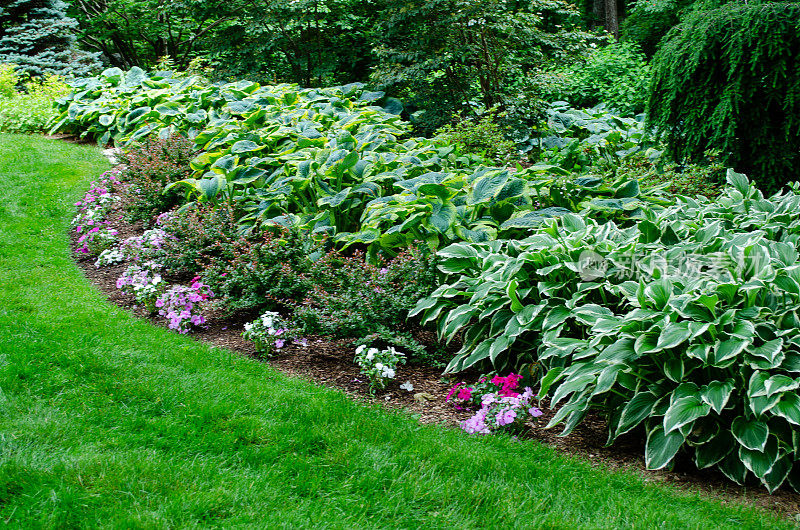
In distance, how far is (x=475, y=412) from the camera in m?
3.31

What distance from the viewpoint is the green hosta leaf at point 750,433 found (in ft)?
8.25

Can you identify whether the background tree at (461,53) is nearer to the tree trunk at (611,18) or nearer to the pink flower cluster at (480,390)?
the pink flower cluster at (480,390)

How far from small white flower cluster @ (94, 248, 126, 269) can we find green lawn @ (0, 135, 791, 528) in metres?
1.55

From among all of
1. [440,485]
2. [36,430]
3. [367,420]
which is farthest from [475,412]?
[36,430]

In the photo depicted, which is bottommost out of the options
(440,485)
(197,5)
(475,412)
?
(475,412)

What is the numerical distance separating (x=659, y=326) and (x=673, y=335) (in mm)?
111

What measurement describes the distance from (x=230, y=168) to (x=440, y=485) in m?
4.35

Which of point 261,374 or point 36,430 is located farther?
point 261,374

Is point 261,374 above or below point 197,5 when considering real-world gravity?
below

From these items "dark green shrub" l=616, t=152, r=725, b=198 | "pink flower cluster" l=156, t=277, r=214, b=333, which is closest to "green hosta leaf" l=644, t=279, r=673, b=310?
"dark green shrub" l=616, t=152, r=725, b=198

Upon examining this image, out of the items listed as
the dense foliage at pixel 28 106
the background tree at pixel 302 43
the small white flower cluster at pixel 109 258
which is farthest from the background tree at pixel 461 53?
the dense foliage at pixel 28 106

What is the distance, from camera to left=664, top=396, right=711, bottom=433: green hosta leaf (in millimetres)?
2584

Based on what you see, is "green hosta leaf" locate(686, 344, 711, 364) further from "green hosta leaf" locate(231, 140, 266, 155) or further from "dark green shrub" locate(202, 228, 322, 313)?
"green hosta leaf" locate(231, 140, 266, 155)

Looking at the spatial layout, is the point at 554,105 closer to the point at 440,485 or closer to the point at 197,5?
the point at 197,5
